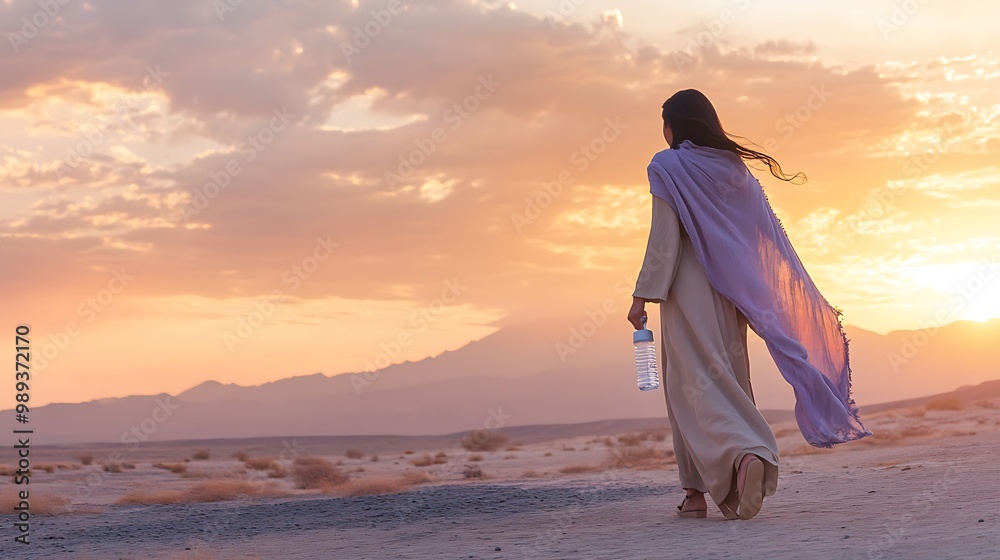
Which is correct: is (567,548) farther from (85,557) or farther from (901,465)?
(901,465)

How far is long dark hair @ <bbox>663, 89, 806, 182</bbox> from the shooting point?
663cm

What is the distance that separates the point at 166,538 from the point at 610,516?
3665 mm

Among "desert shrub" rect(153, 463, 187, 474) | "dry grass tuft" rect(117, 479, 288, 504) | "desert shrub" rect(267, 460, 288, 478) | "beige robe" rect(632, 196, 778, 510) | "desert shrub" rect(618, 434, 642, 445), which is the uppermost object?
"beige robe" rect(632, 196, 778, 510)

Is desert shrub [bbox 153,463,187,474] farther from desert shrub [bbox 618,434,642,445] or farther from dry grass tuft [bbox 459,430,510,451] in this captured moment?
desert shrub [bbox 618,434,642,445]

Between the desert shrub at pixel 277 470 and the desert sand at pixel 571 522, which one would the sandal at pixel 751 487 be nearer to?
the desert sand at pixel 571 522

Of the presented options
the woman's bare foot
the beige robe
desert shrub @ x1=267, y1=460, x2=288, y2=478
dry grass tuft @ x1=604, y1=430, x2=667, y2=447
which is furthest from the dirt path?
dry grass tuft @ x1=604, y1=430, x2=667, y2=447

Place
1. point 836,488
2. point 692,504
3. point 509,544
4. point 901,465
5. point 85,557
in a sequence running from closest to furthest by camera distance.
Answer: point 509,544
point 692,504
point 85,557
point 836,488
point 901,465

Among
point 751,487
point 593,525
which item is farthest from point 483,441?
point 751,487

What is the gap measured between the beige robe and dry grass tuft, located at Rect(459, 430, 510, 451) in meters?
31.8

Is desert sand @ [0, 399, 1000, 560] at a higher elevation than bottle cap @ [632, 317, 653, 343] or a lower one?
lower

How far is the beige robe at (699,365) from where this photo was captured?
19.6 feet

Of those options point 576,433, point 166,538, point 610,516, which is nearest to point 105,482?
point 166,538

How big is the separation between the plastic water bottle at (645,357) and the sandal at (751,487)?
0.75m

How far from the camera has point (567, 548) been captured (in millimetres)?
5434
